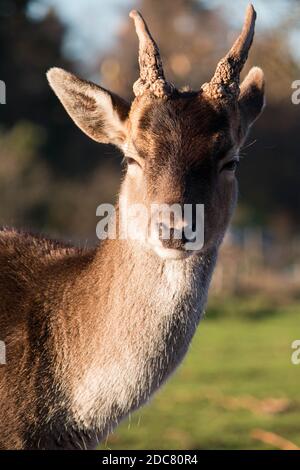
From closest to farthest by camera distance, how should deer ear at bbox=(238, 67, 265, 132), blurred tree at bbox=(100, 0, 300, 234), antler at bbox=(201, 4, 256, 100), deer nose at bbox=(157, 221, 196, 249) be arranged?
deer nose at bbox=(157, 221, 196, 249), antler at bbox=(201, 4, 256, 100), deer ear at bbox=(238, 67, 265, 132), blurred tree at bbox=(100, 0, 300, 234)

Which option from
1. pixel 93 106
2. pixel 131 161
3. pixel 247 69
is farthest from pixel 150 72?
pixel 247 69

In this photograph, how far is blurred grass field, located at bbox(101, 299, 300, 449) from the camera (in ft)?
33.8

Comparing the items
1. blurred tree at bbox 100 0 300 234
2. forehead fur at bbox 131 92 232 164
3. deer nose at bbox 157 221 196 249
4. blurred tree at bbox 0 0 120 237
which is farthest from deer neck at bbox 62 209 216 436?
blurred tree at bbox 0 0 120 237

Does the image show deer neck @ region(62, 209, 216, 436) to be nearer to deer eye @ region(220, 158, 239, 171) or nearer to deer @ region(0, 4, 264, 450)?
deer @ region(0, 4, 264, 450)

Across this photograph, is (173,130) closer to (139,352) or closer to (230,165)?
(230,165)

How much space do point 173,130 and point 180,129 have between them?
40 millimetres

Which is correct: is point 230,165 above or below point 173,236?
above

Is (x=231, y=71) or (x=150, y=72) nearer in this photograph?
(x=150, y=72)

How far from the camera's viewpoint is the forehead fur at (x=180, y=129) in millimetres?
5492

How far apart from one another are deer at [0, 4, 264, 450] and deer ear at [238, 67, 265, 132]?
0.61ft

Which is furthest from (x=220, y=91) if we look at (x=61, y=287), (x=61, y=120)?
(x=61, y=120)

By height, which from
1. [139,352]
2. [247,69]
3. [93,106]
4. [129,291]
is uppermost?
[247,69]

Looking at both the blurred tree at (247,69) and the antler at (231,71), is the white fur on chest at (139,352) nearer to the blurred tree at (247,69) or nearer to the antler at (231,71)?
the antler at (231,71)

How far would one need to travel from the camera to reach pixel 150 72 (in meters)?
5.79
